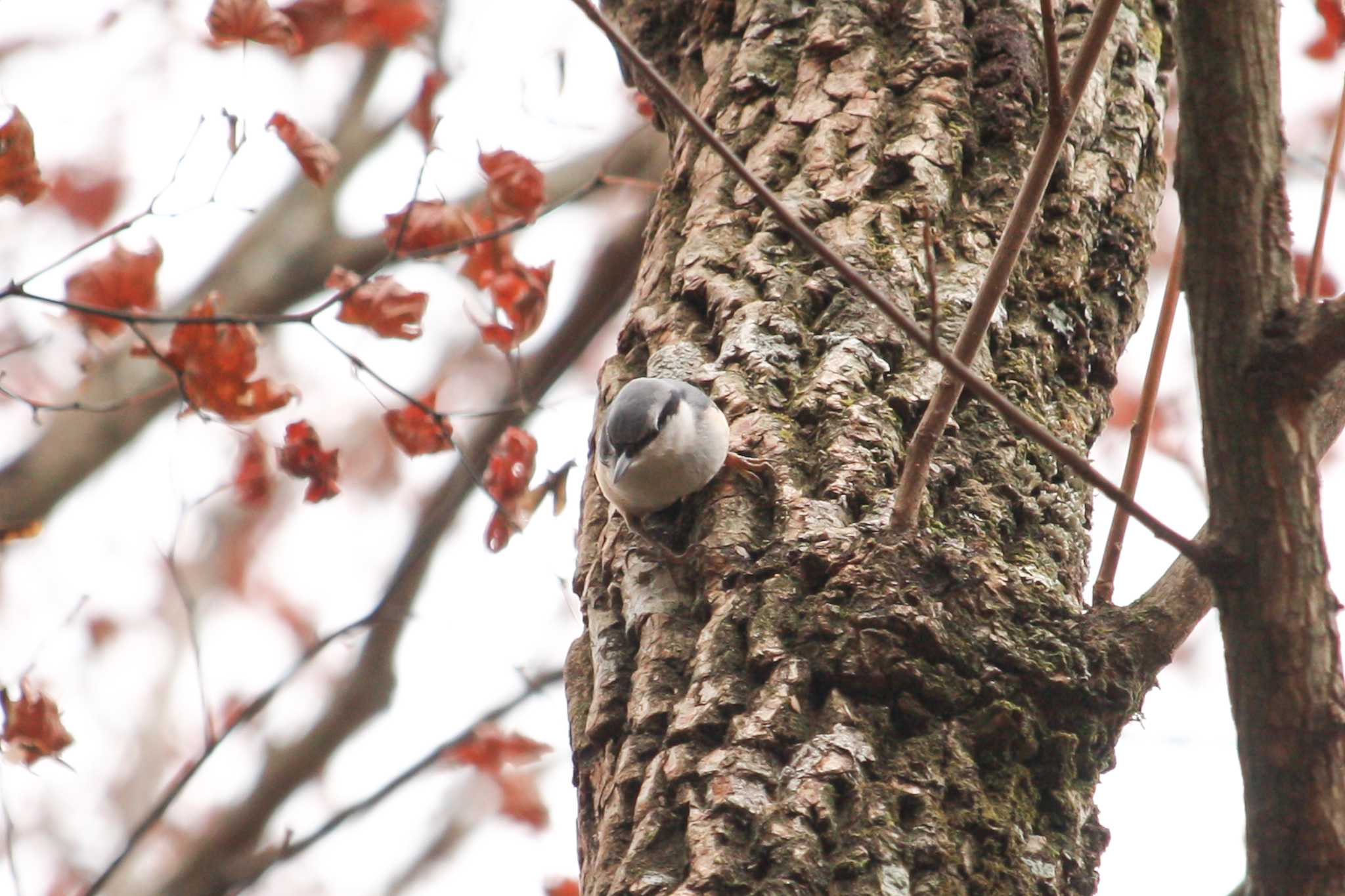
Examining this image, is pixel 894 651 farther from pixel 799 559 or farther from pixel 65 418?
pixel 65 418

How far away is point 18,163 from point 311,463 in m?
1.17

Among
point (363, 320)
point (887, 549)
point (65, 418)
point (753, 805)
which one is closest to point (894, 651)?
point (887, 549)

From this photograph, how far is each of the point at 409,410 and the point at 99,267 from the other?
37.5 inches

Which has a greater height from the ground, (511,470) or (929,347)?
(511,470)

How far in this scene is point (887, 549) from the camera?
1975 mm

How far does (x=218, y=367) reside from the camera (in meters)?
3.35

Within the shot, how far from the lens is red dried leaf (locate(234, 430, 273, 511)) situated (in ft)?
13.3

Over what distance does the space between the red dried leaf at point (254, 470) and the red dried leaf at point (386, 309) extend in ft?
2.61

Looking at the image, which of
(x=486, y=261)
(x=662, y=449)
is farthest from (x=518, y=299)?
(x=662, y=449)

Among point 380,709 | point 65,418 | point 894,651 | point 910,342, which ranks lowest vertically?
point 894,651

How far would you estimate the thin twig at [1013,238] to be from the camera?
1.71 metres

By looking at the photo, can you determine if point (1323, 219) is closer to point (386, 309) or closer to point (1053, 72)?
point (1053, 72)

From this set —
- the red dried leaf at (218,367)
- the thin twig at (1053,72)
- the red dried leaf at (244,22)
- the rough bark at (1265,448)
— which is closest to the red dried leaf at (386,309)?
the red dried leaf at (218,367)

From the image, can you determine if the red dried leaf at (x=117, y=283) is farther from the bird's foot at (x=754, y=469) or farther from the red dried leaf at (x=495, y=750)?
the red dried leaf at (x=495, y=750)
